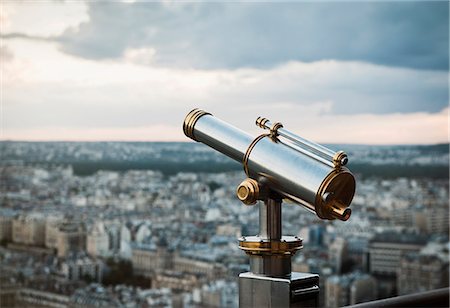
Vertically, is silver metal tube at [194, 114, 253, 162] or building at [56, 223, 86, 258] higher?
silver metal tube at [194, 114, 253, 162]

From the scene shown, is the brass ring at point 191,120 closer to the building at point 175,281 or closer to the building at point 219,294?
the building at point 219,294

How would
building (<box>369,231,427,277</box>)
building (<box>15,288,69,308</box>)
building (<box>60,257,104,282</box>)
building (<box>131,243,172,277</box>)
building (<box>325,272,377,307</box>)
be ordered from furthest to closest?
building (<box>369,231,427,277</box>), building (<box>325,272,377,307</box>), building (<box>131,243,172,277</box>), building (<box>60,257,104,282</box>), building (<box>15,288,69,308</box>)

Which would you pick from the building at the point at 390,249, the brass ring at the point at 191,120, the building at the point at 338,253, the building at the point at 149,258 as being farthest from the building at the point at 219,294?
the brass ring at the point at 191,120

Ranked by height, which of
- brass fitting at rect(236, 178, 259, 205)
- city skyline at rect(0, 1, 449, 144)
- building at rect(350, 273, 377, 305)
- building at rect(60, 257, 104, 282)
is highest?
city skyline at rect(0, 1, 449, 144)

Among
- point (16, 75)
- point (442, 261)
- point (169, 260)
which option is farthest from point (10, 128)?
point (442, 261)

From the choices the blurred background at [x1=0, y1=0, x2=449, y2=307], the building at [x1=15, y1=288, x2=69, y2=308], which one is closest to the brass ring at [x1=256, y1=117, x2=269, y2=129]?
the blurred background at [x1=0, y1=0, x2=449, y2=307]

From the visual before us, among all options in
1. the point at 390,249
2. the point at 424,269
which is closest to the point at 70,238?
the point at 390,249

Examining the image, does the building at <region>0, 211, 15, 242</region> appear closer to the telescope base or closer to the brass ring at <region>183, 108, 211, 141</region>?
the brass ring at <region>183, 108, 211, 141</region>

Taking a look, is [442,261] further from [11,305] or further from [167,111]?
[11,305]
